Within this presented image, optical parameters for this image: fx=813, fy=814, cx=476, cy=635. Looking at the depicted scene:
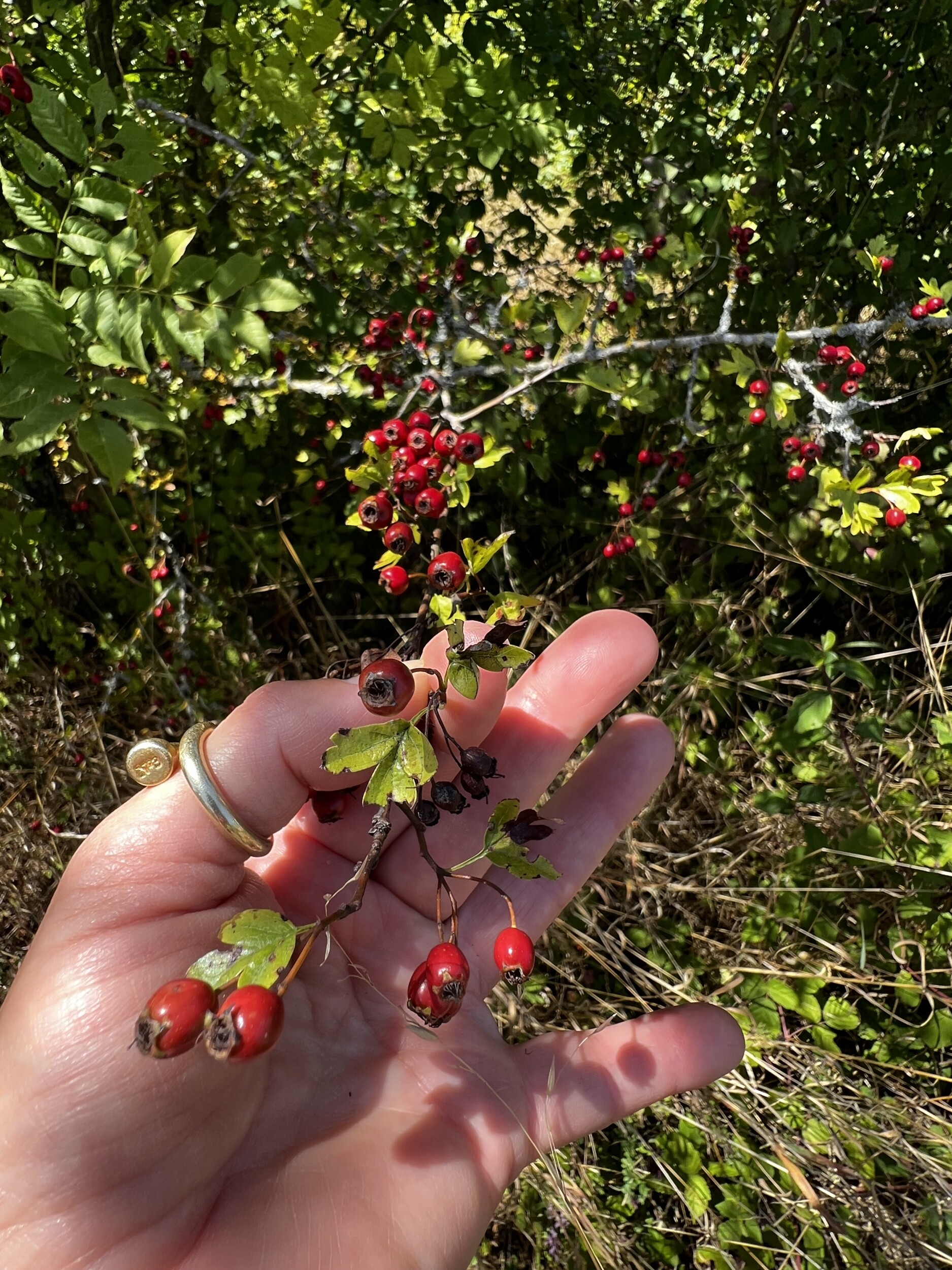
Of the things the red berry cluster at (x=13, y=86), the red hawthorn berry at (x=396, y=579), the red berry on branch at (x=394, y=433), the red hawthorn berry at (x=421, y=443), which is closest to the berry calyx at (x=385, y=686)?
the red hawthorn berry at (x=396, y=579)

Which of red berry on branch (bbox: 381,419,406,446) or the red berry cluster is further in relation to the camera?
the red berry cluster

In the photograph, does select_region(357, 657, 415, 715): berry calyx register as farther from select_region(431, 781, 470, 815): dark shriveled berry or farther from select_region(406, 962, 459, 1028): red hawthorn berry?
select_region(406, 962, 459, 1028): red hawthorn berry

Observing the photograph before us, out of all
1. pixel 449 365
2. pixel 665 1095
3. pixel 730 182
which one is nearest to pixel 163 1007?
pixel 665 1095

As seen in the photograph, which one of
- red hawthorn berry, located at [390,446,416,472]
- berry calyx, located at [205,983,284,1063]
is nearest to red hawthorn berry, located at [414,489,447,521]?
red hawthorn berry, located at [390,446,416,472]

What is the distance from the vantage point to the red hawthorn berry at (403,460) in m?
2.06

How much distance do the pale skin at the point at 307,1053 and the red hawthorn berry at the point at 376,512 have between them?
1.14 feet

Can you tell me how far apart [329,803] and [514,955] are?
0.57 metres

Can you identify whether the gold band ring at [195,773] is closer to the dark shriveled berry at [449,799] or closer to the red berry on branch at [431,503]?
the dark shriveled berry at [449,799]

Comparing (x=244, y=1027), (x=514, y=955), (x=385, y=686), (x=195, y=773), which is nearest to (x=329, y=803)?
(x=195, y=773)

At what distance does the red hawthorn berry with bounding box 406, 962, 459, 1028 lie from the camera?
5.18 feet

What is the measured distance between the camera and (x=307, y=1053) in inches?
75.0

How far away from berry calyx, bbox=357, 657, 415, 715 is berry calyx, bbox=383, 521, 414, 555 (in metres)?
0.30

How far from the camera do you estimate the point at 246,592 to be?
3.60m

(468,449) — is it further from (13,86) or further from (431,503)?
(13,86)
